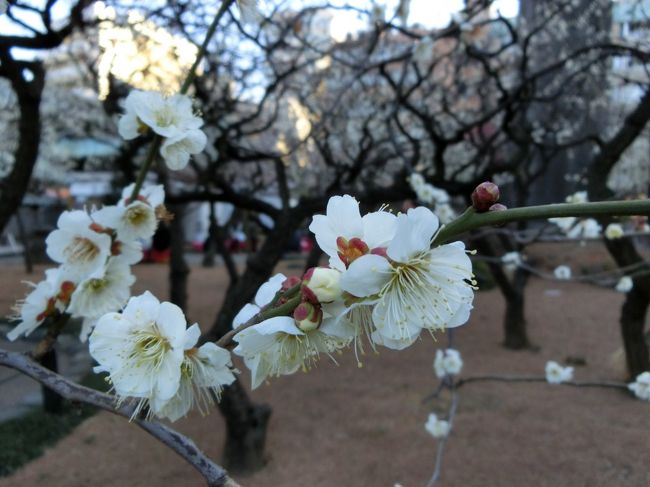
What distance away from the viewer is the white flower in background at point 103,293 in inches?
42.3

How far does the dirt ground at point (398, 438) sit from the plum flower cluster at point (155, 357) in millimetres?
2251

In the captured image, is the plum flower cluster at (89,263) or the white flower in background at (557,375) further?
the white flower in background at (557,375)

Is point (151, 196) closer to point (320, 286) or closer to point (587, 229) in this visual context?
point (320, 286)

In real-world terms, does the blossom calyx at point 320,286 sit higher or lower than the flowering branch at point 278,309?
higher

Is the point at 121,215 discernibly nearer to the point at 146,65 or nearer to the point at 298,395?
the point at 298,395

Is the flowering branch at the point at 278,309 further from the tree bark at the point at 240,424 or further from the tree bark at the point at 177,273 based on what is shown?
the tree bark at the point at 177,273

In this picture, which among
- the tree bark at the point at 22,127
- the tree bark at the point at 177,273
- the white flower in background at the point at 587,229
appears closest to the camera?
the tree bark at the point at 22,127

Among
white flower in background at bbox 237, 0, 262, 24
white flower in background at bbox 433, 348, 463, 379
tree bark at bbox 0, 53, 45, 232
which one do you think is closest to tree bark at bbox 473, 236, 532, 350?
white flower in background at bbox 433, 348, 463, 379

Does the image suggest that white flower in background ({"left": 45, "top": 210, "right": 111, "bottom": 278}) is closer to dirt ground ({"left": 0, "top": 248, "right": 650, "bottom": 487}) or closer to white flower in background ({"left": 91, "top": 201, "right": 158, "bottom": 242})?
white flower in background ({"left": 91, "top": 201, "right": 158, "bottom": 242})

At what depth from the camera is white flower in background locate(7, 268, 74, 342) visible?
1106 millimetres

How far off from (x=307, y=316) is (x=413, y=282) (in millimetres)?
128

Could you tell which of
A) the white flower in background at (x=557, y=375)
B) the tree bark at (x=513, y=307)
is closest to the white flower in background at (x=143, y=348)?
the white flower in background at (x=557, y=375)

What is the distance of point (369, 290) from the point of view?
0.55 metres

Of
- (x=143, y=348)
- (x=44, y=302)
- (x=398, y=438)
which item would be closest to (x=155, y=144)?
(x=44, y=302)
